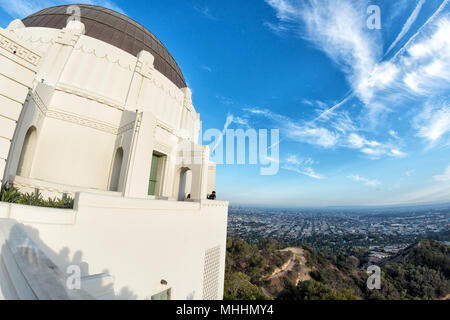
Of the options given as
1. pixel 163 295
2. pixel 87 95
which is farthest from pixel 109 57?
pixel 163 295

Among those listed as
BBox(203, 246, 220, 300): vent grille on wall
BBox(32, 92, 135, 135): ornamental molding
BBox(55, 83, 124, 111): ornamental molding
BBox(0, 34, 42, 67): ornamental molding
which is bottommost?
BBox(203, 246, 220, 300): vent grille on wall

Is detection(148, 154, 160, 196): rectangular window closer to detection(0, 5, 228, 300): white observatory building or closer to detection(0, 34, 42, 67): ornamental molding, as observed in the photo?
detection(0, 5, 228, 300): white observatory building

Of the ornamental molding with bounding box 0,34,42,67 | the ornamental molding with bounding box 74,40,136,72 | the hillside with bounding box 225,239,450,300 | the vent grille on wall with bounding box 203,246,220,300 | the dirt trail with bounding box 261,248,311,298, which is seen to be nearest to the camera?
the ornamental molding with bounding box 0,34,42,67

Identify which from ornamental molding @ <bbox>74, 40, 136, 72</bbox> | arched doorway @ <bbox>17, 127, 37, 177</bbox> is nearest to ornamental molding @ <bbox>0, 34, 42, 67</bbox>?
arched doorway @ <bbox>17, 127, 37, 177</bbox>

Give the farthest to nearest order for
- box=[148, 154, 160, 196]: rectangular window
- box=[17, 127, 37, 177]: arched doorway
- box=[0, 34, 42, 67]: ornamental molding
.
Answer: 1. box=[148, 154, 160, 196]: rectangular window
2. box=[17, 127, 37, 177]: arched doorway
3. box=[0, 34, 42, 67]: ornamental molding

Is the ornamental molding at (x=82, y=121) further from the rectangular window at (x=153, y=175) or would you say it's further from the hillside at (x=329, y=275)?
the hillside at (x=329, y=275)

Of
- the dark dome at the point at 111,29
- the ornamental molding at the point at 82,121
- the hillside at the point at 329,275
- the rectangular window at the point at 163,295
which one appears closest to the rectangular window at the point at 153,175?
the ornamental molding at the point at 82,121

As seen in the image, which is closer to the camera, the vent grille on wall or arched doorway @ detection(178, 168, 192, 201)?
the vent grille on wall

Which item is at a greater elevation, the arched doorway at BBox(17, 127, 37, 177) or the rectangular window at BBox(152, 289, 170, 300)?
the arched doorway at BBox(17, 127, 37, 177)
